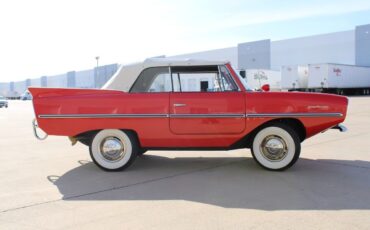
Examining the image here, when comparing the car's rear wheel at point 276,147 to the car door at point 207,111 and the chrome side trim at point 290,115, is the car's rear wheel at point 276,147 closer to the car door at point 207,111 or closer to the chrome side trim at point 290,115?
the chrome side trim at point 290,115

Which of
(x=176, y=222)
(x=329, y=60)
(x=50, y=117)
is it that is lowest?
(x=176, y=222)

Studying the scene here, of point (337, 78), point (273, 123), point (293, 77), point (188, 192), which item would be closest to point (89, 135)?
point (188, 192)

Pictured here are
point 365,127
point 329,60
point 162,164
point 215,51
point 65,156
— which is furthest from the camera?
point 215,51

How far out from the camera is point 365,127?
11203 millimetres

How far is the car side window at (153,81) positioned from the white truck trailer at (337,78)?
37.6 metres

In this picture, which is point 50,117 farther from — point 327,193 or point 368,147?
point 368,147

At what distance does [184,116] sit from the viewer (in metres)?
5.73

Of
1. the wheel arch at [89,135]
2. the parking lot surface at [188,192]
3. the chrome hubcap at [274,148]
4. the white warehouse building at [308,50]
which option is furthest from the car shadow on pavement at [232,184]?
the white warehouse building at [308,50]

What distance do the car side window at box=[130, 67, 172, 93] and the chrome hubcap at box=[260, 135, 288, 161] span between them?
1.66 m

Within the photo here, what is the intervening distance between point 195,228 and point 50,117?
3.33 metres

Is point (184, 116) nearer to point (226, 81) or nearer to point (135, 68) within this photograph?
point (226, 81)

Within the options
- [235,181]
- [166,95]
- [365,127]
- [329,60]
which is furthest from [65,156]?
[329,60]

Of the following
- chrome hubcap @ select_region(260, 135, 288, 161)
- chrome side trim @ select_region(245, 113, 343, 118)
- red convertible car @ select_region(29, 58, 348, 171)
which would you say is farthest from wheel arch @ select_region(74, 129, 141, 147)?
chrome hubcap @ select_region(260, 135, 288, 161)

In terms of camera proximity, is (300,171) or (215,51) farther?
(215,51)
